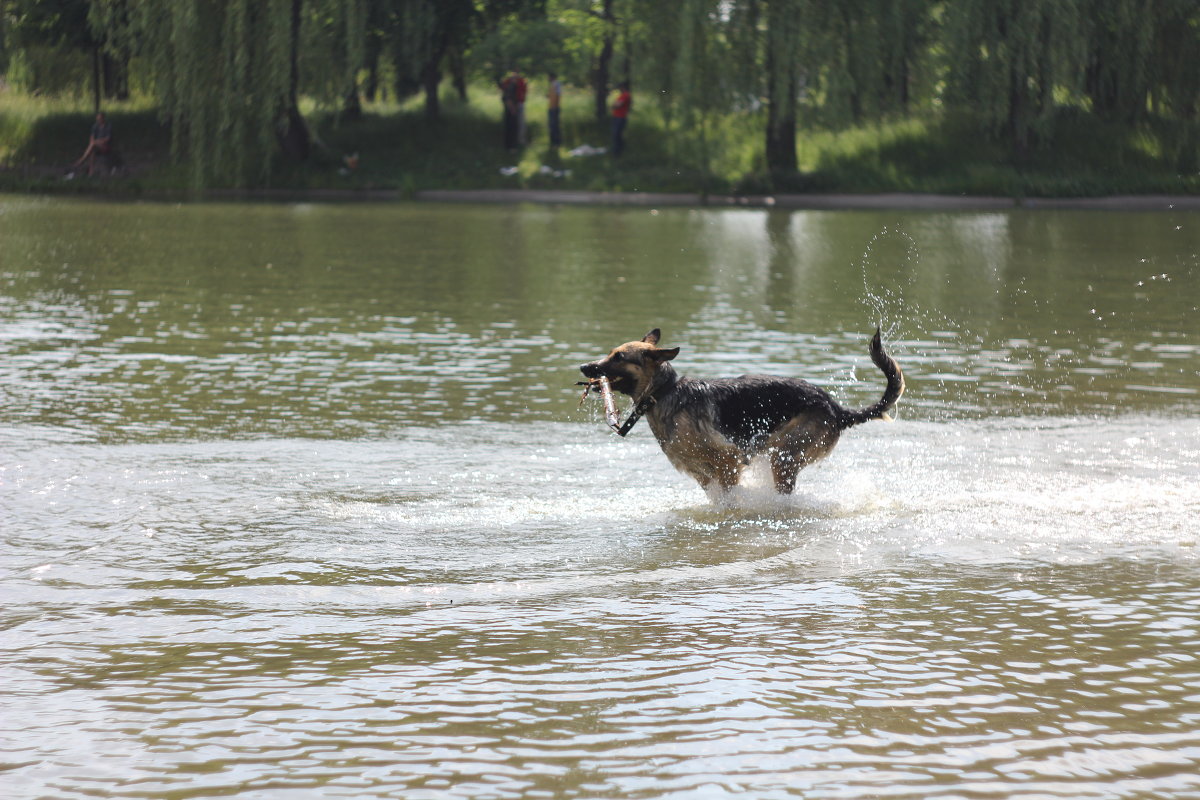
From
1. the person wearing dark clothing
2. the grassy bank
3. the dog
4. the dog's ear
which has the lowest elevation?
the dog

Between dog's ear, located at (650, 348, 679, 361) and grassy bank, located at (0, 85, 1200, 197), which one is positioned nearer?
dog's ear, located at (650, 348, 679, 361)

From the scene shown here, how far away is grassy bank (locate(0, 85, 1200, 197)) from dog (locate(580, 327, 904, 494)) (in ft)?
93.2

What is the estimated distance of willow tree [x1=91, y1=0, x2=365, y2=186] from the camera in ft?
117

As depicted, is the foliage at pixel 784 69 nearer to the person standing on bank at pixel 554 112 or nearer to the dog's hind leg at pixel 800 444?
the person standing on bank at pixel 554 112

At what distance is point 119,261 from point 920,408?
15.2m

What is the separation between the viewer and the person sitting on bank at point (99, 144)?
135ft

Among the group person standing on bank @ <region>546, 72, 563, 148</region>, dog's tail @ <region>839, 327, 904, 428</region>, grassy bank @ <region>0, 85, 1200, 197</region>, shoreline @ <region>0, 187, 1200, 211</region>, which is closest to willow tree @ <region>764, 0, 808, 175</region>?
grassy bank @ <region>0, 85, 1200, 197</region>

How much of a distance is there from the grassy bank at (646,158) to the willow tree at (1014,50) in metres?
1.65

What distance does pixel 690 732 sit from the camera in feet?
17.1

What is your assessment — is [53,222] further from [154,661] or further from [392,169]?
[154,661]

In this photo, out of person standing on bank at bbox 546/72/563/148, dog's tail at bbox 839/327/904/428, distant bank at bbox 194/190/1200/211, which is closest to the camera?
dog's tail at bbox 839/327/904/428

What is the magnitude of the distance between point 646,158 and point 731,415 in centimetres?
3379

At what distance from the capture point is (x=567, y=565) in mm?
7543

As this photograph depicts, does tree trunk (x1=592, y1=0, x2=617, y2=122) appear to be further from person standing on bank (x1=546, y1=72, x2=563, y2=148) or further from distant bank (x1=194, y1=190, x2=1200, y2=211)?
distant bank (x1=194, y1=190, x2=1200, y2=211)
